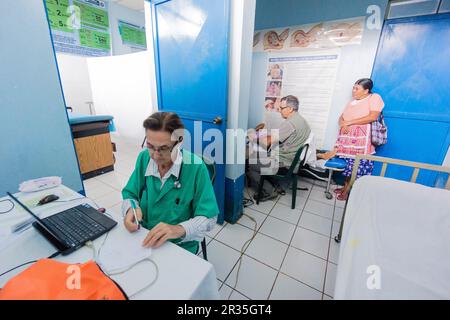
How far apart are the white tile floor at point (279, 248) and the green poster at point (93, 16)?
3479 mm

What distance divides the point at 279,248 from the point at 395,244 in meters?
1.00

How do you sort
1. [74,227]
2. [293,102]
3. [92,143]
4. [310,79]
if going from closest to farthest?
[74,227] < [293,102] < [310,79] < [92,143]

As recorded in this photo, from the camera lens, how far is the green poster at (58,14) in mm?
3604

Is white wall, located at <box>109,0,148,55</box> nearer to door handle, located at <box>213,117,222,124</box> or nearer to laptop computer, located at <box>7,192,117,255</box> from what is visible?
door handle, located at <box>213,117,222,124</box>

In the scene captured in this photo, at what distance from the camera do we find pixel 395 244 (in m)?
1.01

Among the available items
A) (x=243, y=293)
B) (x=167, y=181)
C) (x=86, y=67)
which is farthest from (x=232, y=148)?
(x=86, y=67)

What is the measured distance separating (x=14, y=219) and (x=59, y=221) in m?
0.25

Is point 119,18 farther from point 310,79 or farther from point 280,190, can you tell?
point 280,190

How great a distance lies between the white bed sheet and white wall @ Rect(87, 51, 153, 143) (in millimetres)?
3565

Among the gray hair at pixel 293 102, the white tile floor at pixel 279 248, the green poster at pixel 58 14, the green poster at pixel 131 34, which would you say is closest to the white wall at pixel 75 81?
the green poster at pixel 58 14

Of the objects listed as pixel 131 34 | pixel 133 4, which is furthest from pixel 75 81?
pixel 133 4

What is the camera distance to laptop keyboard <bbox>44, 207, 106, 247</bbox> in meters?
0.80

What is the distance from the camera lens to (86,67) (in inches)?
181

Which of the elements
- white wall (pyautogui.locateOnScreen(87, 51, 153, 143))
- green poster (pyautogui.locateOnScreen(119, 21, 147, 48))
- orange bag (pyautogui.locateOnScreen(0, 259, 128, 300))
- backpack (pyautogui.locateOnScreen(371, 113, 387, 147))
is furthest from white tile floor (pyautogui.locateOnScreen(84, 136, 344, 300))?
green poster (pyautogui.locateOnScreen(119, 21, 147, 48))
